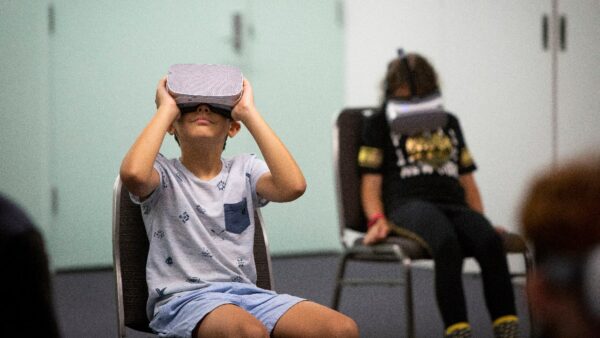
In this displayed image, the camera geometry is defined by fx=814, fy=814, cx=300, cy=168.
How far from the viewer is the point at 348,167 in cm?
274

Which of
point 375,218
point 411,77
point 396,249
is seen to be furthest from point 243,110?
point 411,77

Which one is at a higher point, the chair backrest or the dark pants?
the chair backrest

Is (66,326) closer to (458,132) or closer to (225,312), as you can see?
(458,132)

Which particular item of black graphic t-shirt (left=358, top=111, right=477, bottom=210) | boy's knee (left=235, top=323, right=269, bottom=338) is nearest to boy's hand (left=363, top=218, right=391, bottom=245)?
black graphic t-shirt (left=358, top=111, right=477, bottom=210)

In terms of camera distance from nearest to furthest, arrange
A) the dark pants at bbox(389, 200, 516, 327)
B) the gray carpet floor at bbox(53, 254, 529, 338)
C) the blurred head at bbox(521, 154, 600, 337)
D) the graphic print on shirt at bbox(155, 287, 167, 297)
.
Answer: the blurred head at bbox(521, 154, 600, 337)
the graphic print on shirt at bbox(155, 287, 167, 297)
the dark pants at bbox(389, 200, 516, 327)
the gray carpet floor at bbox(53, 254, 529, 338)

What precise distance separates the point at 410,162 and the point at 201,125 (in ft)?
3.94

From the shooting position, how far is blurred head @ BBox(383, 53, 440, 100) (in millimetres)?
2781

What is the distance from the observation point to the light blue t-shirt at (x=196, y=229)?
5.19 feet

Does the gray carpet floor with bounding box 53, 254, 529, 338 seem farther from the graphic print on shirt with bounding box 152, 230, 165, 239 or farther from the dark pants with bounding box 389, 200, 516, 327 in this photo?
the graphic print on shirt with bounding box 152, 230, 165, 239

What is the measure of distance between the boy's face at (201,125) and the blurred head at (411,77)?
1.20m

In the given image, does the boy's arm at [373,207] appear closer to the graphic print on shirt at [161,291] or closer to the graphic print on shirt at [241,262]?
the graphic print on shirt at [241,262]

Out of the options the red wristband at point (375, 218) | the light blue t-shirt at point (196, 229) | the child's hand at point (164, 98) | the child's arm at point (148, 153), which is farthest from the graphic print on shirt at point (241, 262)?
the red wristband at point (375, 218)

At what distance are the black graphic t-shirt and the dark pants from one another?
10 centimetres

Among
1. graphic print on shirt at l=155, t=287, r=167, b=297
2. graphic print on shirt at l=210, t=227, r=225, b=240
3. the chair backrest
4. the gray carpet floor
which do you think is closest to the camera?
graphic print on shirt at l=155, t=287, r=167, b=297
